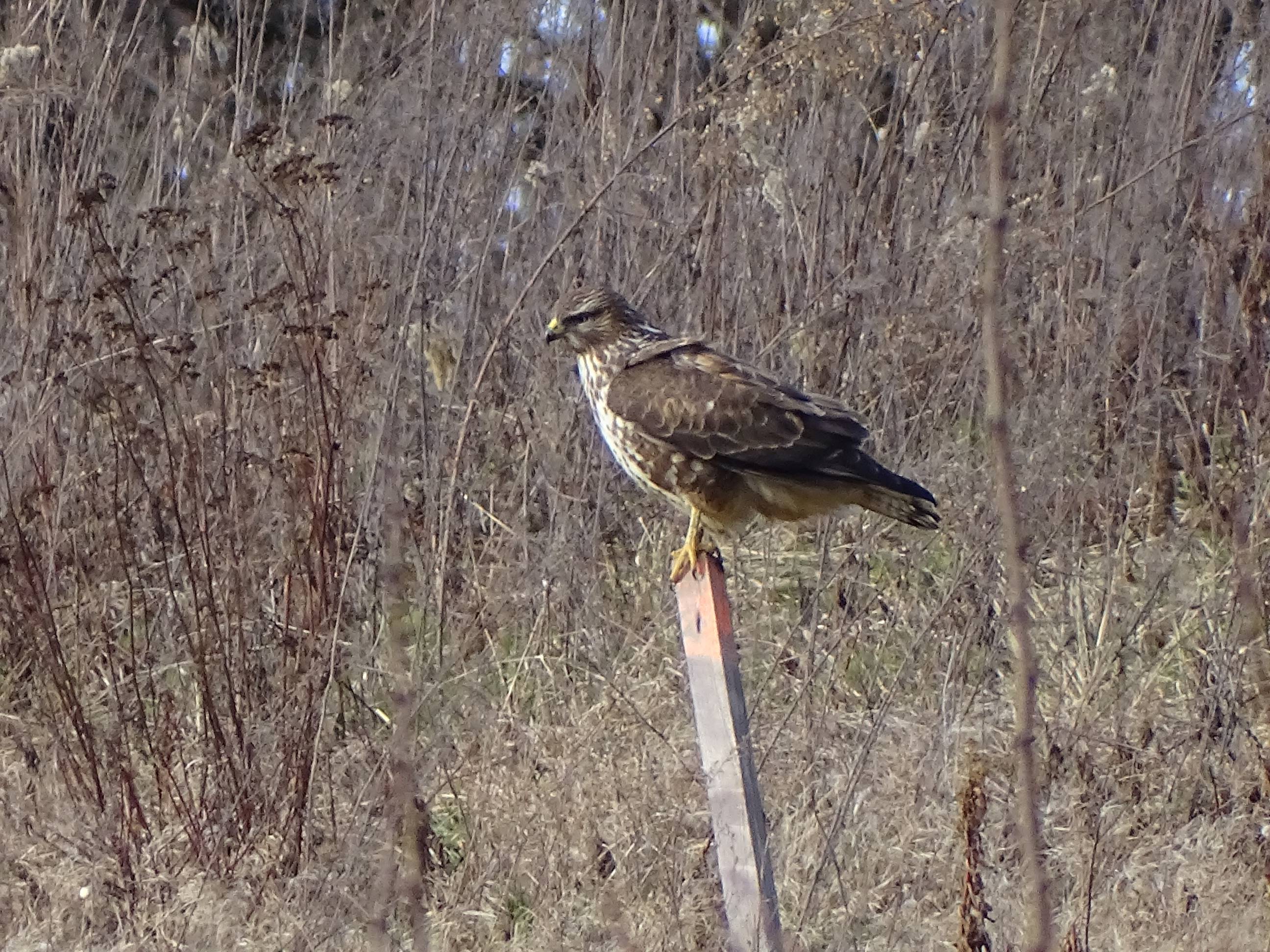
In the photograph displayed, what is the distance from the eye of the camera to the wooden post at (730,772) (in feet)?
7.97

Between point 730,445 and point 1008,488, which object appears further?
point 730,445

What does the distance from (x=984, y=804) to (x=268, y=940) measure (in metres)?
1.69

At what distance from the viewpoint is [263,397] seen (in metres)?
4.04

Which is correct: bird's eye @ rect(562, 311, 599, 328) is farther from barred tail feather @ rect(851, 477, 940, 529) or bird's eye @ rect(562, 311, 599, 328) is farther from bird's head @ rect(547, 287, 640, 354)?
barred tail feather @ rect(851, 477, 940, 529)

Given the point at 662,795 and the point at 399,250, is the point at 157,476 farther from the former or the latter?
the point at 662,795

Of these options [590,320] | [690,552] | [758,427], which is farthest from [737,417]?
[590,320]

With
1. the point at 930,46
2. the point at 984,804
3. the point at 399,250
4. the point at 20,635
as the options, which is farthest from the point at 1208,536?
the point at 20,635

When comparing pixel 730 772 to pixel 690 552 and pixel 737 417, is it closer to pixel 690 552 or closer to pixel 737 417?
pixel 690 552

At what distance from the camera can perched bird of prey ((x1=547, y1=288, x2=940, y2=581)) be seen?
11.4 feet

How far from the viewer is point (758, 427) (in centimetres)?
358

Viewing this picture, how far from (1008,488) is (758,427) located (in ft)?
8.83

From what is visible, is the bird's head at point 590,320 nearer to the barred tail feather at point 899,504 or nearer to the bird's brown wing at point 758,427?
the bird's brown wing at point 758,427

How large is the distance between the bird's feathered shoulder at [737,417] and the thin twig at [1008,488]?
2517 mm

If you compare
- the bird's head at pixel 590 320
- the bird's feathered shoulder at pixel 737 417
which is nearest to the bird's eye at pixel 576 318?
the bird's head at pixel 590 320
